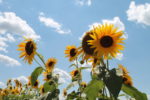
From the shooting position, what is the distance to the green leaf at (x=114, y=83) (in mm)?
2562

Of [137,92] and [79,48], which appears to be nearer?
[137,92]

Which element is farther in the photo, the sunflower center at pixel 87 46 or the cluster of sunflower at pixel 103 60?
the sunflower center at pixel 87 46

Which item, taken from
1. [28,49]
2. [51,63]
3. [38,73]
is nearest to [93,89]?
[38,73]

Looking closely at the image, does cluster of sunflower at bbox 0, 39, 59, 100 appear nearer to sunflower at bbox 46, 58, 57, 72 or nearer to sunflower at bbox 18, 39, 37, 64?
sunflower at bbox 18, 39, 37, 64

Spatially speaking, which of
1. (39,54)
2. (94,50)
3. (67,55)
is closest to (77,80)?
(39,54)

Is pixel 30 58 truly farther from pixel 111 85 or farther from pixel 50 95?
pixel 111 85

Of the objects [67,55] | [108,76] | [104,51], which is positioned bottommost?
[108,76]

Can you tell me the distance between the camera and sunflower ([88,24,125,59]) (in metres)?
3.61

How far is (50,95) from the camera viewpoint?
144 inches

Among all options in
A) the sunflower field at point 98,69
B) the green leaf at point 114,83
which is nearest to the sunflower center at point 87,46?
the sunflower field at point 98,69

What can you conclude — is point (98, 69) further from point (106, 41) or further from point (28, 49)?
point (28, 49)

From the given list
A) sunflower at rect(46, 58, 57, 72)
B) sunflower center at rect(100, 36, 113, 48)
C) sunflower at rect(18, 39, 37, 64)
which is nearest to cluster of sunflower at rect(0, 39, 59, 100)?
sunflower at rect(18, 39, 37, 64)

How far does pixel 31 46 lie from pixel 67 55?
1525mm

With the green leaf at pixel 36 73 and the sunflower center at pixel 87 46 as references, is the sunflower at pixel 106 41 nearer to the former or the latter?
the sunflower center at pixel 87 46
